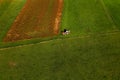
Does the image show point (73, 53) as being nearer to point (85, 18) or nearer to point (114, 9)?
point (85, 18)

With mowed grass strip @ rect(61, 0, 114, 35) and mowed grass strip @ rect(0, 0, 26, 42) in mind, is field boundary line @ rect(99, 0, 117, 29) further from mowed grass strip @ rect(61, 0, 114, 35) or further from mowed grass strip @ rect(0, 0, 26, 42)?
mowed grass strip @ rect(0, 0, 26, 42)

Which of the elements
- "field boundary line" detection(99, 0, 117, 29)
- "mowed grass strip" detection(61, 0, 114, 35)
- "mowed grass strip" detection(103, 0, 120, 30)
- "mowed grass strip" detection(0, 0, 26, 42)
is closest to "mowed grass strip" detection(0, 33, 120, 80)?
"mowed grass strip" detection(61, 0, 114, 35)

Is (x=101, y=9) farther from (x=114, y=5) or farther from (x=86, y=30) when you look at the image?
(x=86, y=30)

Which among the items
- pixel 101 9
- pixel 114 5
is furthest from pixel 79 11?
pixel 114 5

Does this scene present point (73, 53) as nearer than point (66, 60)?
No

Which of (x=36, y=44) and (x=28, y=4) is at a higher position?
(x=28, y=4)

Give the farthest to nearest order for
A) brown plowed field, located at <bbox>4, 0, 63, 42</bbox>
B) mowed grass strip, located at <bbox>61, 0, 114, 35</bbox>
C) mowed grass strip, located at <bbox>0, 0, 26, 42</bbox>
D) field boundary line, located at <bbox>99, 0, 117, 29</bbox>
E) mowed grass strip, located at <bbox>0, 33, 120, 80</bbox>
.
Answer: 1. mowed grass strip, located at <bbox>0, 0, 26, 42</bbox>
2. field boundary line, located at <bbox>99, 0, 117, 29</bbox>
3. mowed grass strip, located at <bbox>61, 0, 114, 35</bbox>
4. brown plowed field, located at <bbox>4, 0, 63, 42</bbox>
5. mowed grass strip, located at <bbox>0, 33, 120, 80</bbox>

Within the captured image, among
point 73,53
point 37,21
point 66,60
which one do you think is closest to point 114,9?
point 37,21

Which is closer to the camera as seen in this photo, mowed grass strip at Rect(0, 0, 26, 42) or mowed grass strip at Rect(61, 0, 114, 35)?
mowed grass strip at Rect(61, 0, 114, 35)
